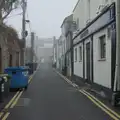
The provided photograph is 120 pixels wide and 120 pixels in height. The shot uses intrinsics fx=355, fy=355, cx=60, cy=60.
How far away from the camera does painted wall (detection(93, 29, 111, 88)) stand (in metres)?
17.0

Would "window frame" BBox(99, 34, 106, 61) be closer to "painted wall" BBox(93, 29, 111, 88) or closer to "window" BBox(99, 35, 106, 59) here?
"window" BBox(99, 35, 106, 59)

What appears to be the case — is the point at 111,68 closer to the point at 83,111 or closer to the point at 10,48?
the point at 83,111

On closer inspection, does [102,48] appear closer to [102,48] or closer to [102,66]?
[102,48]

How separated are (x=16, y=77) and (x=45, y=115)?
1073 centimetres

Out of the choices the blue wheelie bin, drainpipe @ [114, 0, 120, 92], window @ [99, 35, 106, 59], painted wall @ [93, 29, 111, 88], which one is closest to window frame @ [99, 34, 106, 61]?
window @ [99, 35, 106, 59]

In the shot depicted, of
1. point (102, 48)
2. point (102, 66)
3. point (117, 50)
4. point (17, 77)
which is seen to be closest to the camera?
point (117, 50)

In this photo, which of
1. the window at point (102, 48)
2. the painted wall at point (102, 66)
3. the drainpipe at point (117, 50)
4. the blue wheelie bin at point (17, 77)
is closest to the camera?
the drainpipe at point (117, 50)

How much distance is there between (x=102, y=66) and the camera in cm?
1872

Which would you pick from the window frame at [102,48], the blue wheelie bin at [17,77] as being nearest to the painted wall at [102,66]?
the window frame at [102,48]

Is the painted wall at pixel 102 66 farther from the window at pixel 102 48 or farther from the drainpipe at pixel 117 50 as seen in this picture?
the drainpipe at pixel 117 50

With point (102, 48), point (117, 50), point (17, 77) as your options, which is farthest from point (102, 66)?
point (17, 77)

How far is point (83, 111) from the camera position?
12.4m

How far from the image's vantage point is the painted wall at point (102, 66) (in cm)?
1695

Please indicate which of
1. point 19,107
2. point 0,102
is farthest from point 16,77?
point 19,107
